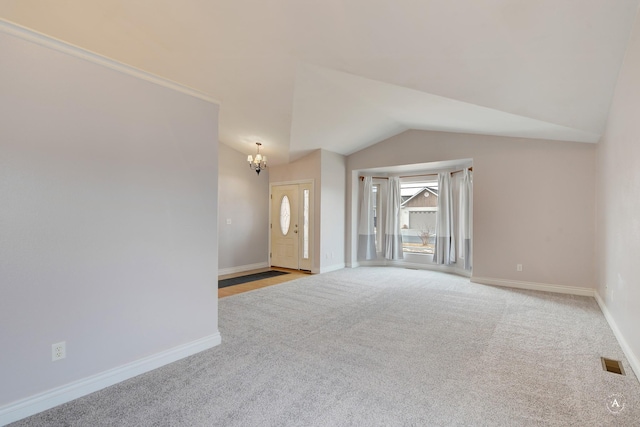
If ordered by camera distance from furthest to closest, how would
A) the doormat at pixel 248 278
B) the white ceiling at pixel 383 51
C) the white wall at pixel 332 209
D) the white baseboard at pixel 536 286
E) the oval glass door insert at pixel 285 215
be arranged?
1. the oval glass door insert at pixel 285 215
2. the white wall at pixel 332 209
3. the doormat at pixel 248 278
4. the white baseboard at pixel 536 286
5. the white ceiling at pixel 383 51

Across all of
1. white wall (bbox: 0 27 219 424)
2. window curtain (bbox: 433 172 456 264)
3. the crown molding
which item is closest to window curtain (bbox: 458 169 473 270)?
window curtain (bbox: 433 172 456 264)

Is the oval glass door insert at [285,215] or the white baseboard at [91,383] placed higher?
the oval glass door insert at [285,215]

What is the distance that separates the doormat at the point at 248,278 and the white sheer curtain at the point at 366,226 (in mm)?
2024

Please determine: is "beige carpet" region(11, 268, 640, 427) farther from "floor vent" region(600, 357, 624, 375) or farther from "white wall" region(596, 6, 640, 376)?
"white wall" region(596, 6, 640, 376)

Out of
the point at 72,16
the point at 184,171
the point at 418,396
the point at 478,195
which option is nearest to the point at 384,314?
the point at 418,396

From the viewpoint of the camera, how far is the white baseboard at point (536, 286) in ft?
15.6

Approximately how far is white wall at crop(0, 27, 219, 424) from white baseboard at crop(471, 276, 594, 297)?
482 cm

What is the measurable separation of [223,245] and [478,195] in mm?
5199

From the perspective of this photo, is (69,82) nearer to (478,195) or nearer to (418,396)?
(418,396)

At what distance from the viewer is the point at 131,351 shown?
235cm

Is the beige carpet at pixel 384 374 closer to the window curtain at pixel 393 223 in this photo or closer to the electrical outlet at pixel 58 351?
the electrical outlet at pixel 58 351

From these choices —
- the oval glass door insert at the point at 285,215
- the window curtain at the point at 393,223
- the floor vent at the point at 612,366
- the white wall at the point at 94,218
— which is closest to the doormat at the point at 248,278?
the oval glass door insert at the point at 285,215

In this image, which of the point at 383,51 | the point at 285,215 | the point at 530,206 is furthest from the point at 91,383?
the point at 530,206

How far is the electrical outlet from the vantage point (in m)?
1.98
